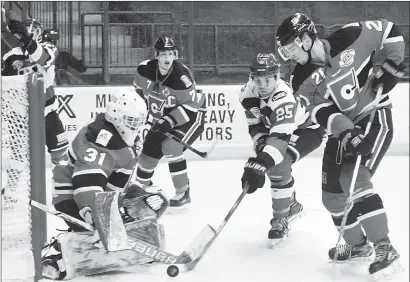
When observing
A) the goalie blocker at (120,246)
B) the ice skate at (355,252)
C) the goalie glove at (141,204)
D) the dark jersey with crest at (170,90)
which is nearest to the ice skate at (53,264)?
the goalie blocker at (120,246)

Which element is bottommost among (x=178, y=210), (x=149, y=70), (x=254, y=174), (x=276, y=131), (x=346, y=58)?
(x=178, y=210)

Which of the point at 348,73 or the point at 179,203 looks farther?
the point at 179,203

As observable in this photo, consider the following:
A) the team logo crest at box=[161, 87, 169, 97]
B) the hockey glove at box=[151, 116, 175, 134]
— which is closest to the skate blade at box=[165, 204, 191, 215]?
the hockey glove at box=[151, 116, 175, 134]

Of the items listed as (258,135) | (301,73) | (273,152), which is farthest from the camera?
(258,135)

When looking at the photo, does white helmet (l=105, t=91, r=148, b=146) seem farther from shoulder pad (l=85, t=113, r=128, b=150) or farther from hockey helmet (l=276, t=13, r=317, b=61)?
hockey helmet (l=276, t=13, r=317, b=61)

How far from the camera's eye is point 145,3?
4480 mm

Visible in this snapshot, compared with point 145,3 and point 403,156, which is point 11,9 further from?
point 403,156

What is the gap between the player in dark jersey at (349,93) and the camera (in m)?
2.33

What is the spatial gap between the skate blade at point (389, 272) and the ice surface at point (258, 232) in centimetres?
1

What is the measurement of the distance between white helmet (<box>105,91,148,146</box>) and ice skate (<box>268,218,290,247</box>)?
0.70 meters

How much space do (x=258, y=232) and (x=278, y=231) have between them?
0.22 metres

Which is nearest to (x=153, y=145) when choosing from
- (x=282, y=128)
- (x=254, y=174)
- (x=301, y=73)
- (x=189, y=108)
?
(x=189, y=108)

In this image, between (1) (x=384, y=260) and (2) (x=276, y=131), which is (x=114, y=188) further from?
(1) (x=384, y=260)

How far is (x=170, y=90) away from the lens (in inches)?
138
